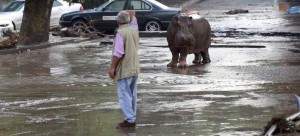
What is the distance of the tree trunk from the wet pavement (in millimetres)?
1319

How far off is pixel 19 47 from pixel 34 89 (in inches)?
366

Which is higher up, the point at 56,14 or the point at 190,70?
the point at 190,70

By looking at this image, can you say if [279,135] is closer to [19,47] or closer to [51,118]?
[51,118]

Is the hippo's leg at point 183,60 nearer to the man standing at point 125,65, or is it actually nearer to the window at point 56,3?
the man standing at point 125,65

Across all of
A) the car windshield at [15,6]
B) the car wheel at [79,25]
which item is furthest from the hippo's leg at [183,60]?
the car windshield at [15,6]

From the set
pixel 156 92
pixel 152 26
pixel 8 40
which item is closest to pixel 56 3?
pixel 152 26

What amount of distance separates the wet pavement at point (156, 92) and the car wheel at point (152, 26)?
228 inches

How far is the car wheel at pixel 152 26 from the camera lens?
29.4 m

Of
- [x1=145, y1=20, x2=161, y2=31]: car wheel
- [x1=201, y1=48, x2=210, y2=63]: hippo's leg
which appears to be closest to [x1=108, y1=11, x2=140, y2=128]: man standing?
[x1=201, y1=48, x2=210, y2=63]: hippo's leg

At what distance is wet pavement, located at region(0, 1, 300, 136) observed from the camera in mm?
A: 10398

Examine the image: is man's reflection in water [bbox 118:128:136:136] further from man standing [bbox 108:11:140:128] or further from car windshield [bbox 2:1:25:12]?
car windshield [bbox 2:1:25:12]

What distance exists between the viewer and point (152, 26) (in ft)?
96.8

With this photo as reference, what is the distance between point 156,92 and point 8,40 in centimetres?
1027

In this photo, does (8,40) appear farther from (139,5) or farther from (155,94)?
(155,94)
